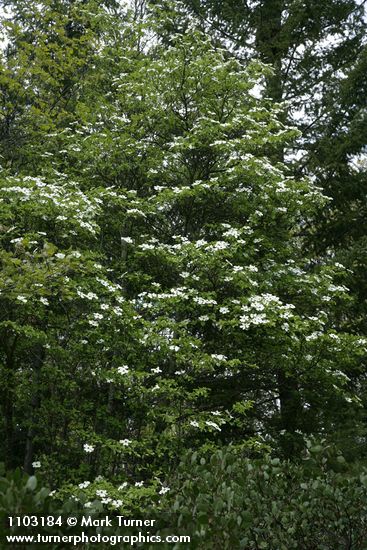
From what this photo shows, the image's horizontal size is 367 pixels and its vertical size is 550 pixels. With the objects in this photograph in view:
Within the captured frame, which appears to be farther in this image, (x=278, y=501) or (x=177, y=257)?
(x=177, y=257)

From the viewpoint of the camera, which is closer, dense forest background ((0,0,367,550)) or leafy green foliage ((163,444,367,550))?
leafy green foliage ((163,444,367,550))

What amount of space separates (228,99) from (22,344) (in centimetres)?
520

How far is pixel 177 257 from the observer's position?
7773mm

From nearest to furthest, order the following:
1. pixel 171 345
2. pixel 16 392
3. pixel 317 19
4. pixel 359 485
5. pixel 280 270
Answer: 1. pixel 359 485
2. pixel 171 345
3. pixel 16 392
4. pixel 280 270
5. pixel 317 19

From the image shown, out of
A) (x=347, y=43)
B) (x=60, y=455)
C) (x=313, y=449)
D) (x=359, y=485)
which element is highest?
(x=347, y=43)

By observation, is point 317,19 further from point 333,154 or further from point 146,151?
point 146,151

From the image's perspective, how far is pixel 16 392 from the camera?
7.60 meters

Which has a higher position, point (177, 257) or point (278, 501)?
point (177, 257)

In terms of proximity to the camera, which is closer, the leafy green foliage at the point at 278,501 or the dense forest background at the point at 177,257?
the leafy green foliage at the point at 278,501

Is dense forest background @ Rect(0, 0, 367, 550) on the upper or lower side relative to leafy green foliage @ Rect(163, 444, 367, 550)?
upper

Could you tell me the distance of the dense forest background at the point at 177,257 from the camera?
7223mm

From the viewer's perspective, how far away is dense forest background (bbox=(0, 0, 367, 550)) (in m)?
7.22

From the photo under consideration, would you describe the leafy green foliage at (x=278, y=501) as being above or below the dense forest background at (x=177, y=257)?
below

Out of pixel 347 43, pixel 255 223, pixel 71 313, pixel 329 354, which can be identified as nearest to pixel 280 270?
pixel 255 223
